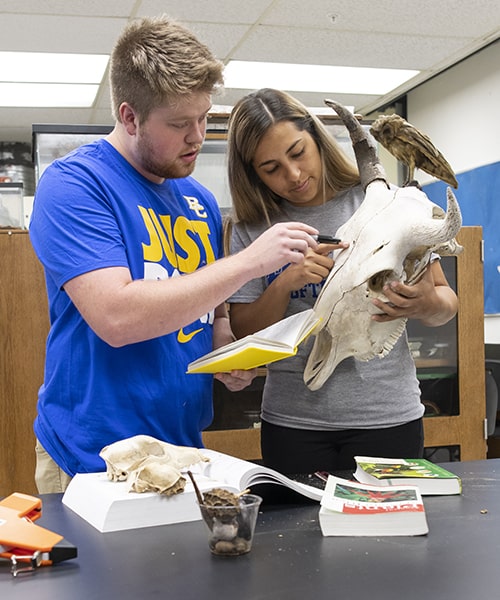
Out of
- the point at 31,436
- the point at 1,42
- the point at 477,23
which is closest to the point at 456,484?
the point at 31,436

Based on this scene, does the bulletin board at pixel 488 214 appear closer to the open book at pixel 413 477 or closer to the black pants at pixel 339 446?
the black pants at pixel 339 446

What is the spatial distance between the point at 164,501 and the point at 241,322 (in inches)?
25.0

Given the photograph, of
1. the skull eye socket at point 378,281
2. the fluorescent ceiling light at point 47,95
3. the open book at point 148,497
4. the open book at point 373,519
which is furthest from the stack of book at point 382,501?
the fluorescent ceiling light at point 47,95

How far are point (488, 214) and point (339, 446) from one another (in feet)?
11.9

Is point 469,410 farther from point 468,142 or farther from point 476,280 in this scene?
point 468,142

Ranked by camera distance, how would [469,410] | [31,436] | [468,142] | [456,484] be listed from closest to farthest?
[456,484] → [31,436] → [469,410] → [468,142]

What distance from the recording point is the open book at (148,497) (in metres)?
1.15

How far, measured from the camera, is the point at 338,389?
166 centimetres

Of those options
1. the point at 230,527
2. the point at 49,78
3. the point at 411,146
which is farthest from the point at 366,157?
the point at 49,78

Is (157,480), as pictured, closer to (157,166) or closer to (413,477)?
(413,477)

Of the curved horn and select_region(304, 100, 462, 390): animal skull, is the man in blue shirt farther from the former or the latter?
the curved horn

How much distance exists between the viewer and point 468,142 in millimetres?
5168

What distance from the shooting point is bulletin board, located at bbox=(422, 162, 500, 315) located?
4828 mm

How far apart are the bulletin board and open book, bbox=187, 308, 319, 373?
12.2 ft
